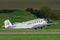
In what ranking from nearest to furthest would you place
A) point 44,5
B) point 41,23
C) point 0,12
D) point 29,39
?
point 29,39 → point 41,23 → point 0,12 → point 44,5

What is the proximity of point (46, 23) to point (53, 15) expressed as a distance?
37.4 m

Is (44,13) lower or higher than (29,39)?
higher

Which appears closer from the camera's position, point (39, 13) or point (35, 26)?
point (35, 26)

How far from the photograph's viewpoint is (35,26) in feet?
152

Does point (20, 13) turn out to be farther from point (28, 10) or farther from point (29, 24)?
point (29, 24)

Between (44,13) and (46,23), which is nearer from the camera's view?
(46,23)

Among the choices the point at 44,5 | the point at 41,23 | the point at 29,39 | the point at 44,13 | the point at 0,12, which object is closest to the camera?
the point at 29,39

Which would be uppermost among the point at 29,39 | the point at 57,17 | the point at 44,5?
the point at 44,5

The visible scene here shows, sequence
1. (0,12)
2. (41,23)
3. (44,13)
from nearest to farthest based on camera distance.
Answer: (41,23)
(0,12)
(44,13)

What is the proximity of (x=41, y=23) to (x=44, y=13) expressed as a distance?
41965 mm

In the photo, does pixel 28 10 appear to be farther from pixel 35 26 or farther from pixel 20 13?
pixel 35 26

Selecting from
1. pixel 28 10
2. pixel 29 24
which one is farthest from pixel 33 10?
pixel 29 24

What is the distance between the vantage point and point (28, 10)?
79000 millimetres

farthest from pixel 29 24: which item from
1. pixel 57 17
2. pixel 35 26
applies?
pixel 57 17
